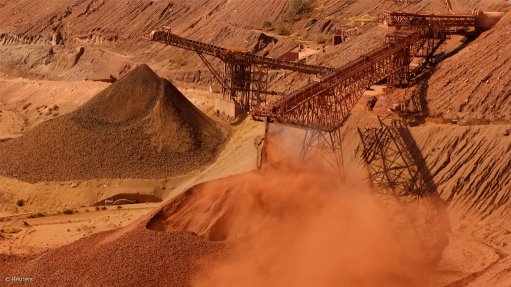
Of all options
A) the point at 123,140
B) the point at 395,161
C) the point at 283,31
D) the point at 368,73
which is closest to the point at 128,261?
the point at 395,161

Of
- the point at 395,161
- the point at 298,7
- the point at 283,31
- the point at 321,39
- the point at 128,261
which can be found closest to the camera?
the point at 128,261

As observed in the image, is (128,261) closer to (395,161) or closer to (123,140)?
(395,161)

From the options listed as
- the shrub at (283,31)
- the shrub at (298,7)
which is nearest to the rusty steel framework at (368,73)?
the shrub at (283,31)

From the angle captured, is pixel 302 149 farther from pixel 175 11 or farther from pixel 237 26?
pixel 175 11

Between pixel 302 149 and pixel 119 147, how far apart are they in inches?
471

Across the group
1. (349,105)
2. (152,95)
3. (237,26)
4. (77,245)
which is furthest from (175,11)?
(77,245)

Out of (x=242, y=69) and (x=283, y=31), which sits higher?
(x=283, y=31)

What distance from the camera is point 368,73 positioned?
35438mm

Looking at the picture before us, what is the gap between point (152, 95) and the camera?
136 ft

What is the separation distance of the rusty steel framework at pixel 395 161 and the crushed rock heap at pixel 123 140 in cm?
1001

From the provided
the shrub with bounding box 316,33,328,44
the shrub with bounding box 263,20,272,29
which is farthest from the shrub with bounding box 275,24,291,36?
the shrub with bounding box 316,33,328,44

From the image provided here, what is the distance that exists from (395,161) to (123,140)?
1525 cm

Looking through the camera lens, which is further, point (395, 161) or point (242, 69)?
point (242, 69)

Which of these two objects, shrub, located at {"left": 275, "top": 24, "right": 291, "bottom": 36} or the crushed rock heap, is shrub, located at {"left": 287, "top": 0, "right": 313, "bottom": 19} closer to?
shrub, located at {"left": 275, "top": 24, "right": 291, "bottom": 36}
